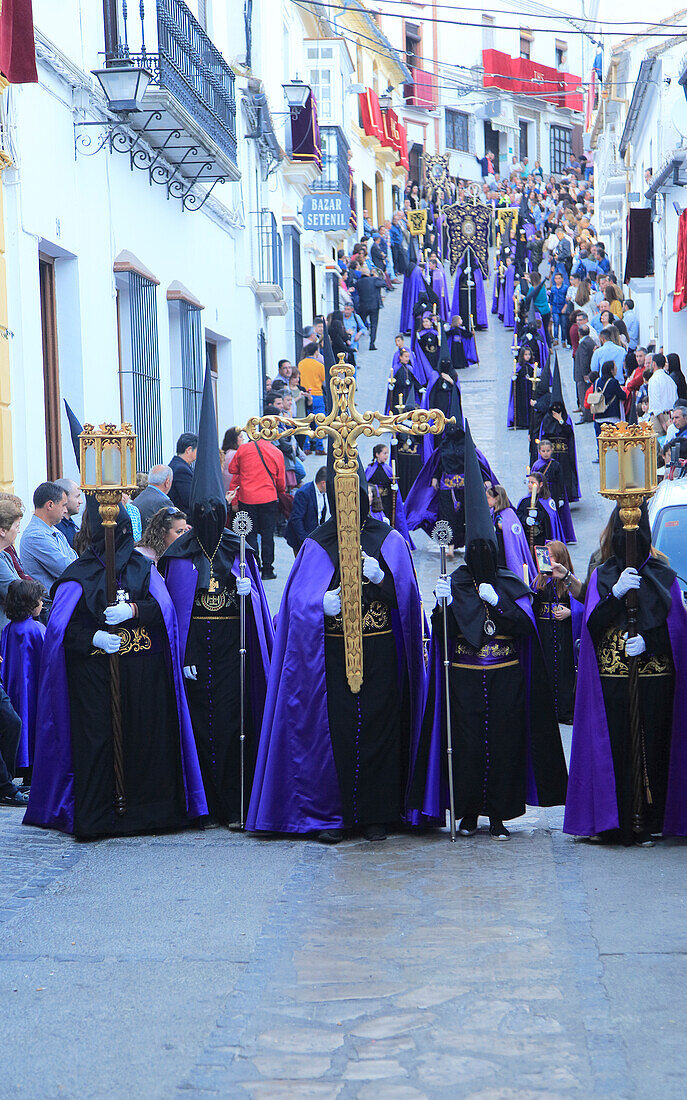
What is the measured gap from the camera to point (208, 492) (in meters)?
7.75

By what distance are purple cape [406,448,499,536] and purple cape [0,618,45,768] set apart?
23.1 feet

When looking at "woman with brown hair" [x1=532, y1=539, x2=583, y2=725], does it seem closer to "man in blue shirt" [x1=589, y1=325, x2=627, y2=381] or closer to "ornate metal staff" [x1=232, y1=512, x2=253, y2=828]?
"ornate metal staff" [x1=232, y1=512, x2=253, y2=828]

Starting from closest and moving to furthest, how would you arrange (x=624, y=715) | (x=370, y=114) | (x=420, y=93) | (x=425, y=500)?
(x=624, y=715)
(x=425, y=500)
(x=370, y=114)
(x=420, y=93)

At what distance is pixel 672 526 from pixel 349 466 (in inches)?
112

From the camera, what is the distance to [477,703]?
7230 mm

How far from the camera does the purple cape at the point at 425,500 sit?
14828 millimetres

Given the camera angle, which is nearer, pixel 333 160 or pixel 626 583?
pixel 626 583

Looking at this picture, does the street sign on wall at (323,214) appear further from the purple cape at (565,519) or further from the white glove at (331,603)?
the white glove at (331,603)

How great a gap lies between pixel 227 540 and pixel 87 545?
0.79 meters

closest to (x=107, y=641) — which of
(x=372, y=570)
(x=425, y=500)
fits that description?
(x=372, y=570)

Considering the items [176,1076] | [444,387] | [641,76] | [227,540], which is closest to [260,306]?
[444,387]

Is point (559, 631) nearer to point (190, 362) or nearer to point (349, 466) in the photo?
point (349, 466)

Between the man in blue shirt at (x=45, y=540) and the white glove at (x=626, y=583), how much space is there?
3.24 m

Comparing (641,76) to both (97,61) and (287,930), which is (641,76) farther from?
(287,930)
